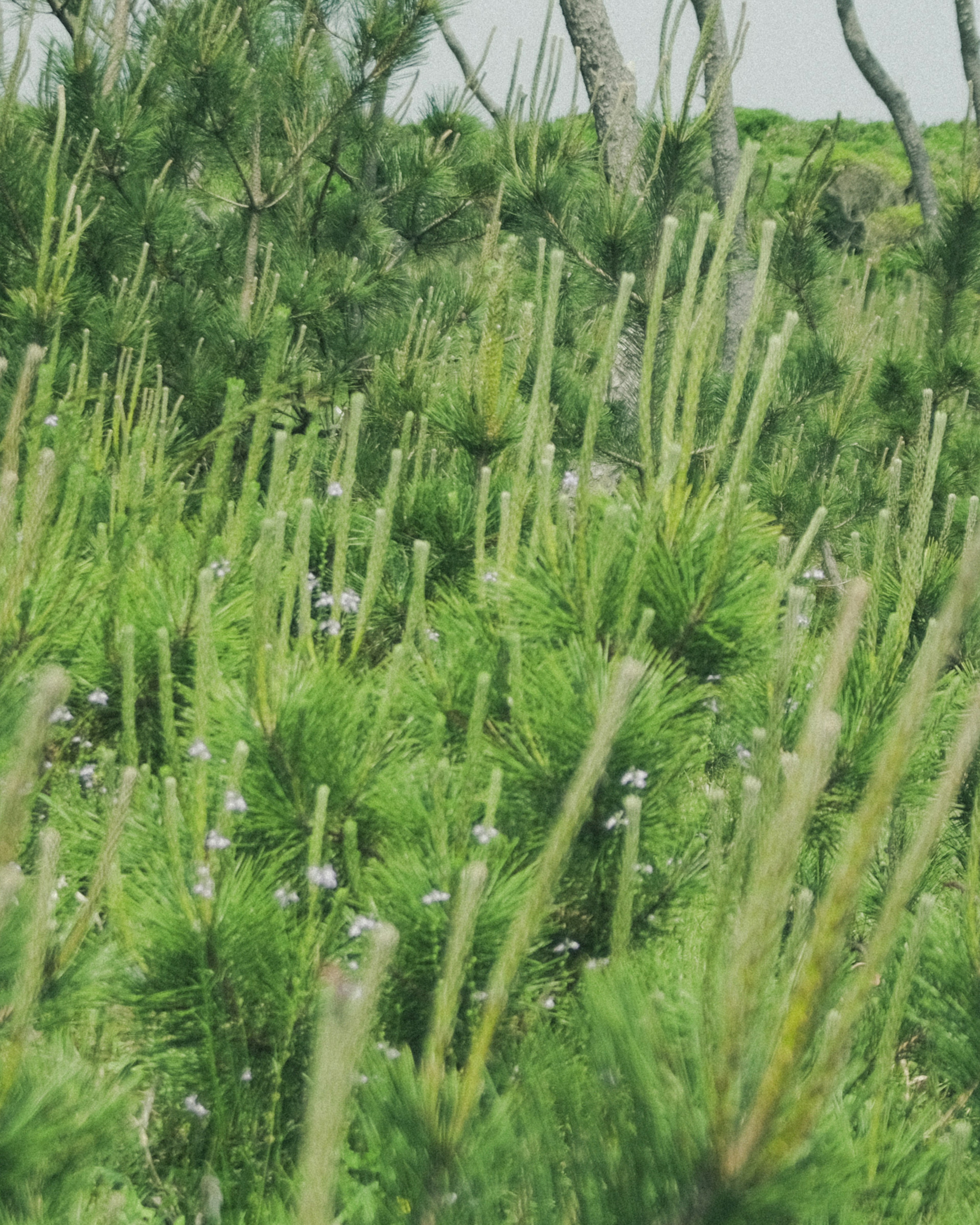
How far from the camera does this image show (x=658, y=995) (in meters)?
0.71

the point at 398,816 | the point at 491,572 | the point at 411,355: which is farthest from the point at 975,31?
the point at 398,816

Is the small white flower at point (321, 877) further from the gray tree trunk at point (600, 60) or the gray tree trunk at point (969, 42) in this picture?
the gray tree trunk at point (969, 42)

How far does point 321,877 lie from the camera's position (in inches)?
38.9

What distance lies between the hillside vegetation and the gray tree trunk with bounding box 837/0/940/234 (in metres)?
4.34

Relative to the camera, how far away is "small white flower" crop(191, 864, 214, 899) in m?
0.94

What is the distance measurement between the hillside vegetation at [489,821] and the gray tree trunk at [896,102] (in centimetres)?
434

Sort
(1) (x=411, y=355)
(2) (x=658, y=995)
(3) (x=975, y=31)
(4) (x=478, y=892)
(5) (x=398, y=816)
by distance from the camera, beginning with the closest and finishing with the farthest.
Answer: (4) (x=478, y=892)
(2) (x=658, y=995)
(5) (x=398, y=816)
(1) (x=411, y=355)
(3) (x=975, y=31)

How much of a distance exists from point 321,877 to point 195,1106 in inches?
17.7

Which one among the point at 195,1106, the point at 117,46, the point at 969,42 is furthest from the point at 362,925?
the point at 969,42

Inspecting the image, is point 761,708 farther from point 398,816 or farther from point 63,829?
point 63,829

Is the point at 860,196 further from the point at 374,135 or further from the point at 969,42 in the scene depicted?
the point at 374,135

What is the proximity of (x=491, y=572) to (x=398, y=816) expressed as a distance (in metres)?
0.47

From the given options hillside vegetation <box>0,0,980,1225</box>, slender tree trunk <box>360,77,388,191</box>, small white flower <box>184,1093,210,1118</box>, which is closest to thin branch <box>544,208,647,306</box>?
hillside vegetation <box>0,0,980,1225</box>

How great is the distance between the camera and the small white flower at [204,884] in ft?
3.08
